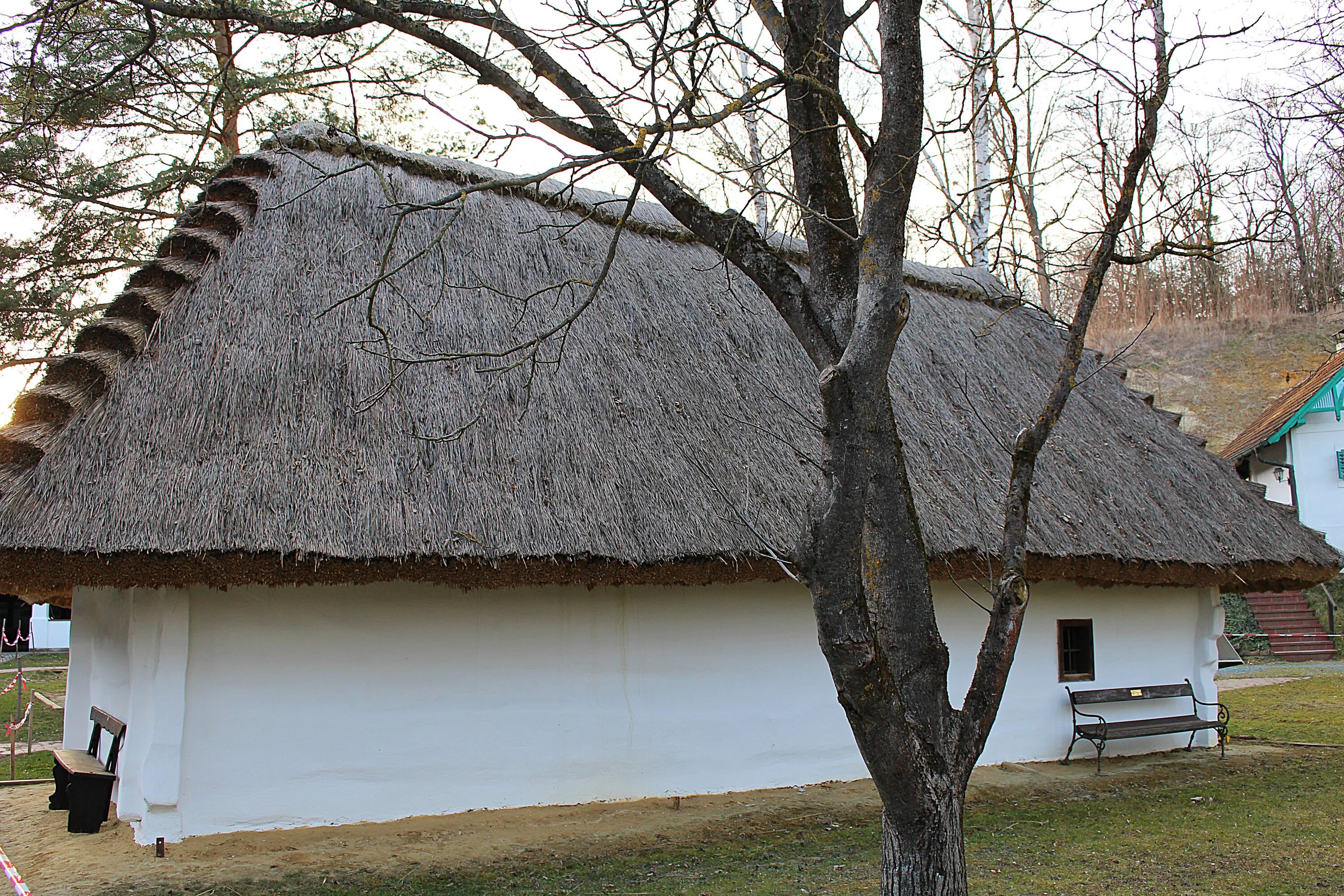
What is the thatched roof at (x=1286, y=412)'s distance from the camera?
829 inches

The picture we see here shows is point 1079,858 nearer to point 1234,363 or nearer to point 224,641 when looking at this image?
point 224,641

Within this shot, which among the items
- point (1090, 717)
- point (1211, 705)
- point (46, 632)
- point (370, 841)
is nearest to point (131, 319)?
point (370, 841)

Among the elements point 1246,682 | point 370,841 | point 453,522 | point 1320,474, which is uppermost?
point 1320,474

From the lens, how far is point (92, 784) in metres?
6.13

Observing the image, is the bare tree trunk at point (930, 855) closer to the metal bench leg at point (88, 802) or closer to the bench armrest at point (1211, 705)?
the metal bench leg at point (88, 802)

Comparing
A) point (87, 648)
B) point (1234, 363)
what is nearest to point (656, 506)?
point (87, 648)

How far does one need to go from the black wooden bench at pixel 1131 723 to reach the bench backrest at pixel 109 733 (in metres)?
7.75

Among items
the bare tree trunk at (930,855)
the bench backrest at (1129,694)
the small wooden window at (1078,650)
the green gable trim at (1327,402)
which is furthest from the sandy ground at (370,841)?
the green gable trim at (1327,402)

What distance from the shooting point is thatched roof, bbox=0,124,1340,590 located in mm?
5520

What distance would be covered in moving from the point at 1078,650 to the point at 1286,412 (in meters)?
16.5

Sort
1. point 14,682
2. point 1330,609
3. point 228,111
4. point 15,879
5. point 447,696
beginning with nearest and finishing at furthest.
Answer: point 15,879, point 447,696, point 228,111, point 14,682, point 1330,609

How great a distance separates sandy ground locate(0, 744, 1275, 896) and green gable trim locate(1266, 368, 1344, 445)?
726 inches

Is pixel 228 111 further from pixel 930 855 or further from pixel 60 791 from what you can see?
pixel 930 855

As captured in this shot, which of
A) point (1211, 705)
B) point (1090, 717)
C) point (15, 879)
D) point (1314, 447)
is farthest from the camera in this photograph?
point (1314, 447)
